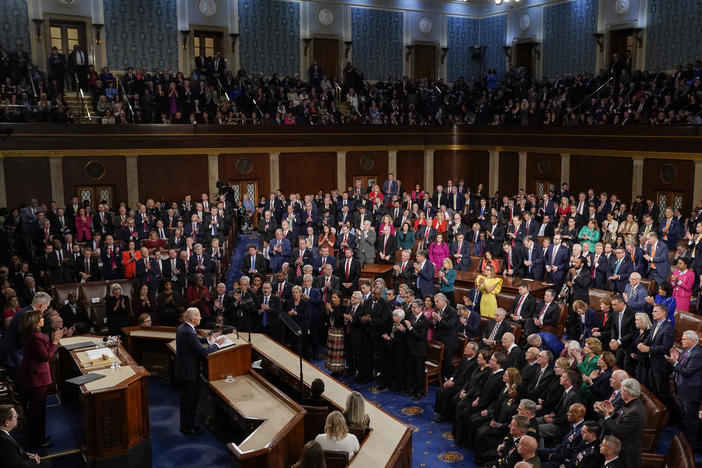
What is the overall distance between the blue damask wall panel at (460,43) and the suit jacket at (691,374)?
23113mm

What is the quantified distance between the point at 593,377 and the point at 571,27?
21.1 m

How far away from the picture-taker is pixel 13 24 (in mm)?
20516

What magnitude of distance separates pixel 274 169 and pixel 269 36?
689 cm

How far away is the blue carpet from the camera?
14.5 metres

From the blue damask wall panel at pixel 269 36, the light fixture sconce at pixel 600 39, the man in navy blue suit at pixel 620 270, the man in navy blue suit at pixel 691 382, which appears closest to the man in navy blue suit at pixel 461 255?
the man in navy blue suit at pixel 620 270

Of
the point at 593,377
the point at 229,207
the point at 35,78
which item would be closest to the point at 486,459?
the point at 593,377

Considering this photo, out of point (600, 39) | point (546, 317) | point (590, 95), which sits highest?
point (600, 39)

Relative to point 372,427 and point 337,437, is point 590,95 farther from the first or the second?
point 337,437

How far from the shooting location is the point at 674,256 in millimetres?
12375

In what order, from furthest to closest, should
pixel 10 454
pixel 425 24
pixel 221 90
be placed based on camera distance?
pixel 425 24 → pixel 221 90 → pixel 10 454

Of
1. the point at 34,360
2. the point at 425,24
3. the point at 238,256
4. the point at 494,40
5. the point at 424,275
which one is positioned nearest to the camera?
the point at 34,360

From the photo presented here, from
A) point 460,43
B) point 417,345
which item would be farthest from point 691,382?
point 460,43

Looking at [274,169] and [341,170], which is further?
[341,170]

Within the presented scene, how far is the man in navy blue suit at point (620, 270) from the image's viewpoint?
Result: 37.7ft
